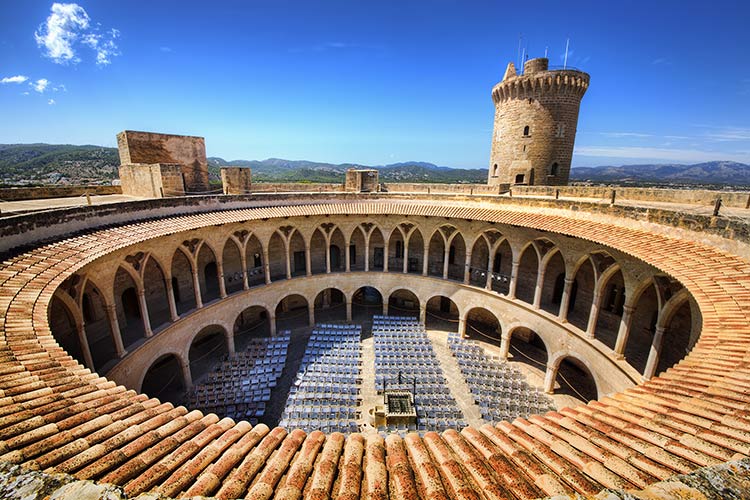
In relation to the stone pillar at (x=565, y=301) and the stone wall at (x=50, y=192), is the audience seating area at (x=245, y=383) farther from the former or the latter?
the stone pillar at (x=565, y=301)

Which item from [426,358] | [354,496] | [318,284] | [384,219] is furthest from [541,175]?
[354,496]

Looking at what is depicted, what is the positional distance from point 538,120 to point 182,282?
26.8m

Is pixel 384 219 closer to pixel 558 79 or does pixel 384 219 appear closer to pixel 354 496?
pixel 558 79

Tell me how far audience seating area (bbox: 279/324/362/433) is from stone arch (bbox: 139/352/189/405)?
577cm

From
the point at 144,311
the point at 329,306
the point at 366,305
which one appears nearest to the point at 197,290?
the point at 144,311

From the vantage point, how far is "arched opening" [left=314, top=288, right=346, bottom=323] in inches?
1001

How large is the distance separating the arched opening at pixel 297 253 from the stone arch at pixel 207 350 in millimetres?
6204

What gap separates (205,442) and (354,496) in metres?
2.06

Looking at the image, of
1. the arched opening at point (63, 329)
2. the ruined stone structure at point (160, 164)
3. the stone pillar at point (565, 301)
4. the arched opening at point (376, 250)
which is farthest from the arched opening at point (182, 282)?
the stone pillar at point (565, 301)

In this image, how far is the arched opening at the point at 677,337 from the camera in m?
13.5

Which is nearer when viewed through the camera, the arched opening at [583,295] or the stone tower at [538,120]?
the arched opening at [583,295]

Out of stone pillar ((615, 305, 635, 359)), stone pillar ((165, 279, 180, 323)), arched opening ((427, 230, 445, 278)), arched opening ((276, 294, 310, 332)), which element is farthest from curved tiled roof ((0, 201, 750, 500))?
arched opening ((427, 230, 445, 278))

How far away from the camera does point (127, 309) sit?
17.3m

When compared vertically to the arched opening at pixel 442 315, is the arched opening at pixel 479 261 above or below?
above
